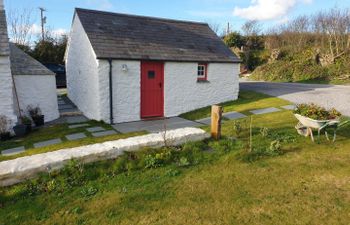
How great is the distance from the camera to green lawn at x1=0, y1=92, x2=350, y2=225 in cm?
386

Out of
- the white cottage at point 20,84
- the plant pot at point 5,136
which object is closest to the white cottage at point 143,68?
the white cottage at point 20,84

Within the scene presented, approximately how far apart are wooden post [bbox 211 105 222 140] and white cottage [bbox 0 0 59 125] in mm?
7111

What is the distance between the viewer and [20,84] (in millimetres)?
10539

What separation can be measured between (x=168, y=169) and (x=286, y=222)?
2.51m

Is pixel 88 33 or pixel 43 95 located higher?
pixel 88 33

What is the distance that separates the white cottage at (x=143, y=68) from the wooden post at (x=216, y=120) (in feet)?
16.1

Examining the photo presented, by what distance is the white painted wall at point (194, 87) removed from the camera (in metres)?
11.9

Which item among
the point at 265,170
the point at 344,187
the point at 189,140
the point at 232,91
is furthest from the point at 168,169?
the point at 232,91

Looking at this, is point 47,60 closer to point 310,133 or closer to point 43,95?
point 43,95

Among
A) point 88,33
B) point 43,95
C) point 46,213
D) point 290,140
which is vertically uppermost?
point 88,33

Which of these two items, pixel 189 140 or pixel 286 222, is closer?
pixel 286 222

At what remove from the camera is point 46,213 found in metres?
4.05

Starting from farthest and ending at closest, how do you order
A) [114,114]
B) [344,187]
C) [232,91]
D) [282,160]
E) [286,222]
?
[232,91]
[114,114]
[282,160]
[344,187]
[286,222]

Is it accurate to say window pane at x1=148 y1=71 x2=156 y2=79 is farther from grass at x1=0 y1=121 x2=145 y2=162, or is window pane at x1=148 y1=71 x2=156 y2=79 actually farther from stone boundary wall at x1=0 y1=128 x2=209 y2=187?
stone boundary wall at x1=0 y1=128 x2=209 y2=187
